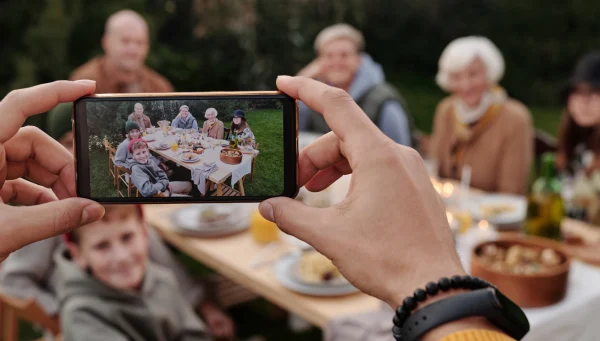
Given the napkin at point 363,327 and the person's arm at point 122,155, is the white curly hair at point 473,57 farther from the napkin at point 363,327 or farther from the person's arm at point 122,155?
the person's arm at point 122,155

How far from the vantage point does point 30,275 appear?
100 inches

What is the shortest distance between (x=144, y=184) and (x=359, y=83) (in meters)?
3.32

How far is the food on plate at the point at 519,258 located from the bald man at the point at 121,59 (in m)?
3.42

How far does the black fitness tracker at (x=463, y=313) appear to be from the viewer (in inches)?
34.1

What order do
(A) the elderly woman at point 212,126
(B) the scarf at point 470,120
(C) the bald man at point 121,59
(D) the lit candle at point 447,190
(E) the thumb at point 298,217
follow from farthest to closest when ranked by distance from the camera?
1. (C) the bald man at point 121,59
2. (B) the scarf at point 470,120
3. (D) the lit candle at point 447,190
4. (A) the elderly woman at point 212,126
5. (E) the thumb at point 298,217

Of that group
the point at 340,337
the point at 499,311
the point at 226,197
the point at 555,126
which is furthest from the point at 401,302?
the point at 555,126

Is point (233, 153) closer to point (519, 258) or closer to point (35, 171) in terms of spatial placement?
point (35, 171)

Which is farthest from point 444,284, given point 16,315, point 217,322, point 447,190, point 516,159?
point 516,159

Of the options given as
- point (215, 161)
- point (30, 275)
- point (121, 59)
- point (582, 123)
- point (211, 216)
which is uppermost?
point (215, 161)

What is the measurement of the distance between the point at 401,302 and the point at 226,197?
0.39 metres

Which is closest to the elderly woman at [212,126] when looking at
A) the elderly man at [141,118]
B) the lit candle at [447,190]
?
the elderly man at [141,118]

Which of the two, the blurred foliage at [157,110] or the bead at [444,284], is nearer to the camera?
the bead at [444,284]

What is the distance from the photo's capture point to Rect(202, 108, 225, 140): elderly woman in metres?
1.09

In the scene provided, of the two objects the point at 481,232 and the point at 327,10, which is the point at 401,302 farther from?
the point at 327,10
